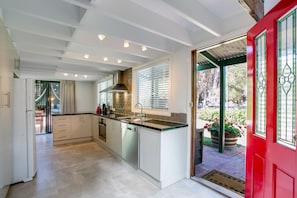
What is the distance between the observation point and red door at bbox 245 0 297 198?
3.43ft

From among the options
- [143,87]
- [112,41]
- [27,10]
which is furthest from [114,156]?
[27,10]

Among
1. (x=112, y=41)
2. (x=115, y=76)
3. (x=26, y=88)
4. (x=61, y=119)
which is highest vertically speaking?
(x=112, y=41)

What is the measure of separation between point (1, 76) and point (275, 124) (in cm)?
273

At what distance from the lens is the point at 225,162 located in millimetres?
3260

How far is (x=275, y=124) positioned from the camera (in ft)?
3.86

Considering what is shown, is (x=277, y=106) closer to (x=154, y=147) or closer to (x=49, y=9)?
(x=154, y=147)

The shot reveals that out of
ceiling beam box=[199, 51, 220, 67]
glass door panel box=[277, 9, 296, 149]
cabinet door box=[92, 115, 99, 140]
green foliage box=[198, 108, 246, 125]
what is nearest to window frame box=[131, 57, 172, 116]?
ceiling beam box=[199, 51, 220, 67]

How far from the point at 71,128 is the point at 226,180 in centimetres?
451

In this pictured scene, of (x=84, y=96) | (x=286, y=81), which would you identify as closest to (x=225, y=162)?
(x=286, y=81)

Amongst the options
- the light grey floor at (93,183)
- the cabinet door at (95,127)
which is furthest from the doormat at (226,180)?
the cabinet door at (95,127)

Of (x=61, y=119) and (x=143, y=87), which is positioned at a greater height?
(x=143, y=87)

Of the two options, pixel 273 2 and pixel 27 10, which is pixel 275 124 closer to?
pixel 273 2

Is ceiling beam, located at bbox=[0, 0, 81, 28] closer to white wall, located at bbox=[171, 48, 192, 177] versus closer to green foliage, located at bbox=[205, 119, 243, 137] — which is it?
white wall, located at bbox=[171, 48, 192, 177]

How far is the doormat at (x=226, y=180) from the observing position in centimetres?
229
